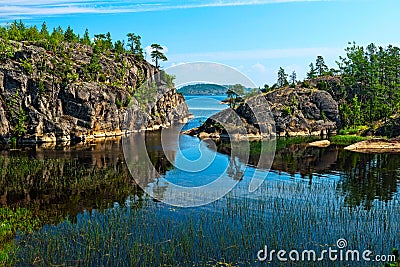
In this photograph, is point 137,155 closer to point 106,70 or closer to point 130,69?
point 106,70

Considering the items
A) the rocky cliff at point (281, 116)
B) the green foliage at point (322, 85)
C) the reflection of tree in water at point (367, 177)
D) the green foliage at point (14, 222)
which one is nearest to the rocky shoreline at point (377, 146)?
the reflection of tree in water at point (367, 177)

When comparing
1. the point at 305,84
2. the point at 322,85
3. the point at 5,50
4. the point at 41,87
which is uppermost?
the point at 5,50

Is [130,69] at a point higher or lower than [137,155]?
higher

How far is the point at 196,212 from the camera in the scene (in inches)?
860

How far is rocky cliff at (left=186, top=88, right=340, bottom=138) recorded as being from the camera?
2419 inches

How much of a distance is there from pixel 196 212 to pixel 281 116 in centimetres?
4538

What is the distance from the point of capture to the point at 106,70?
73125 millimetres

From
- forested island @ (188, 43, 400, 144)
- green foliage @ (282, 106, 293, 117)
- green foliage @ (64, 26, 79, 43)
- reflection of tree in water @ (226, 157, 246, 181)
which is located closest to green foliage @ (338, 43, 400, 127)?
forested island @ (188, 43, 400, 144)

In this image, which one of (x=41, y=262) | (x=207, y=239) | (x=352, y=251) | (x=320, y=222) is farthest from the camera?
(x=320, y=222)

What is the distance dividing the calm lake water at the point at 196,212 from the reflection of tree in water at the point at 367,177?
80mm

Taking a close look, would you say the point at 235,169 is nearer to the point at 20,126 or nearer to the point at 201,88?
the point at 201,88

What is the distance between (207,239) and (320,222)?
6029 millimetres

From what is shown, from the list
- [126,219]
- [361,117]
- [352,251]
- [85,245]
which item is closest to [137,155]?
[126,219]

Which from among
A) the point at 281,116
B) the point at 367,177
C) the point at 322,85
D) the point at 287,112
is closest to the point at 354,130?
the point at 287,112
